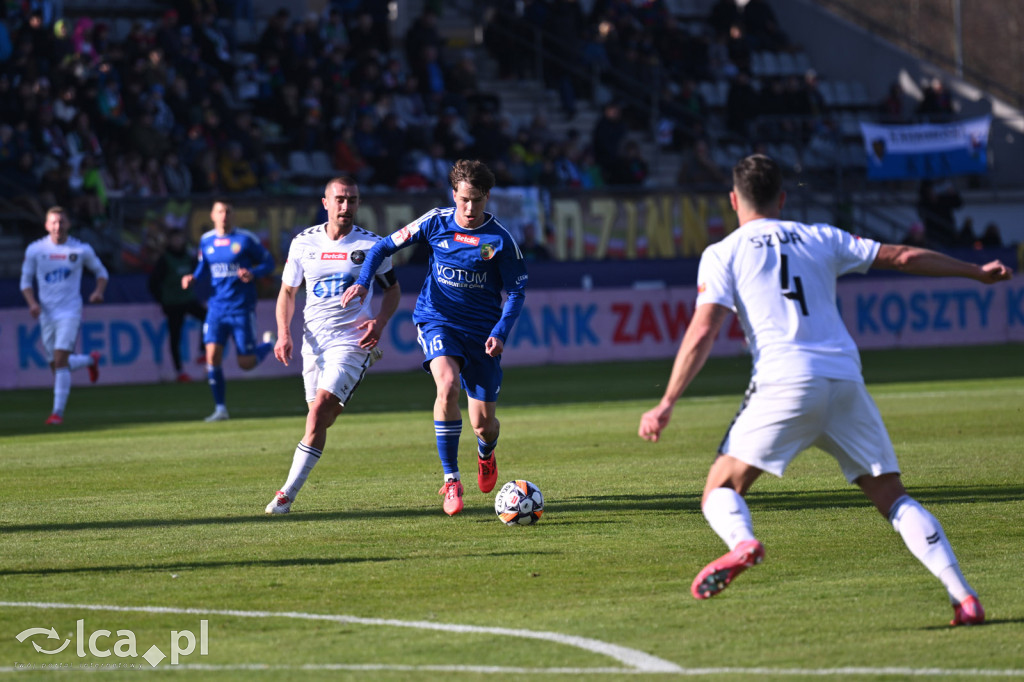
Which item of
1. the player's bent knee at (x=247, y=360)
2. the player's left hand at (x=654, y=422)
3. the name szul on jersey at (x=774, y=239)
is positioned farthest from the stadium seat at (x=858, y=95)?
the player's left hand at (x=654, y=422)

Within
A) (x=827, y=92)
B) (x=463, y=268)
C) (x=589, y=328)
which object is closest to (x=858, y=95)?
(x=827, y=92)

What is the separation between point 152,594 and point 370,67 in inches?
955

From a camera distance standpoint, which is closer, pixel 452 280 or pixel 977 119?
pixel 452 280

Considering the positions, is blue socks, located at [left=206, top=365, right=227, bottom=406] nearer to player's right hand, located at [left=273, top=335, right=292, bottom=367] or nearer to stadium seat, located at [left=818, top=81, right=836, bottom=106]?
player's right hand, located at [left=273, top=335, right=292, bottom=367]

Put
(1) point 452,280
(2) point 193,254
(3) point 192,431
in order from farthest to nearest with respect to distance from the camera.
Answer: (2) point 193,254 < (3) point 192,431 < (1) point 452,280

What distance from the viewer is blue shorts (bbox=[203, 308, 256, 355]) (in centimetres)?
1742

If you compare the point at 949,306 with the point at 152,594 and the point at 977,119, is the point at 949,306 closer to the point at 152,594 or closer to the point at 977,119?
the point at 977,119

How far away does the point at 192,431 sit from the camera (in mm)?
15891

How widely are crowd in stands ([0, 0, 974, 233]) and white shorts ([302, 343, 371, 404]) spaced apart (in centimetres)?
1513

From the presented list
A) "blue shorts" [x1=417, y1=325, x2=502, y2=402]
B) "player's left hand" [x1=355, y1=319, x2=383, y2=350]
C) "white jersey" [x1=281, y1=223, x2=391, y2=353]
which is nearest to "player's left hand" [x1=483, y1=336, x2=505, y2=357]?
"blue shorts" [x1=417, y1=325, x2=502, y2=402]

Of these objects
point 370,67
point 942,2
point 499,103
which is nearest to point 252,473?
point 370,67

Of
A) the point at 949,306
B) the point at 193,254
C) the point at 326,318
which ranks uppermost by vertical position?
the point at 326,318

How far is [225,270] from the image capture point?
57.4ft

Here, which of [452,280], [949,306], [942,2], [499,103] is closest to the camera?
[452,280]
